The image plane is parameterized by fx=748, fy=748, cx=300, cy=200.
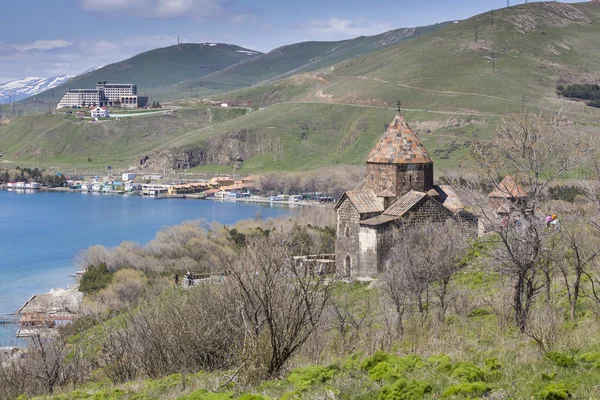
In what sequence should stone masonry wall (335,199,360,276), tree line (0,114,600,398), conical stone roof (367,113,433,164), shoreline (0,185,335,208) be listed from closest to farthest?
tree line (0,114,600,398), stone masonry wall (335,199,360,276), conical stone roof (367,113,433,164), shoreline (0,185,335,208)

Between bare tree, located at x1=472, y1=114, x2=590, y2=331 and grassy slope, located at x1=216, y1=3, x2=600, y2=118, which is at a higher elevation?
grassy slope, located at x1=216, y1=3, x2=600, y2=118

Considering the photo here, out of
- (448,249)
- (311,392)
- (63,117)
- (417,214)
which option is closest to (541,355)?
(311,392)

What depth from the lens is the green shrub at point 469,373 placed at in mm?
7168

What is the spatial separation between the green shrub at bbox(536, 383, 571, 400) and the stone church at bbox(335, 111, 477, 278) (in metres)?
15.3

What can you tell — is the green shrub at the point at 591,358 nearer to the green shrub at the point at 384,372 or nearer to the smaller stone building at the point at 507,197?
the green shrub at the point at 384,372

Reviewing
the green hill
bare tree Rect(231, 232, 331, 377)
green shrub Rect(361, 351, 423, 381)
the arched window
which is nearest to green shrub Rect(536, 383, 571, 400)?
green shrub Rect(361, 351, 423, 381)

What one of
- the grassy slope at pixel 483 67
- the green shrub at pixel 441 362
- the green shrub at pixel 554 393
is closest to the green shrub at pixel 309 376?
the green shrub at pixel 441 362

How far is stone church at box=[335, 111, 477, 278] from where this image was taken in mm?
21922

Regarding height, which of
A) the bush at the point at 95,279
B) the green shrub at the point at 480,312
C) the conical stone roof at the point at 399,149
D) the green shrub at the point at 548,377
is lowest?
the bush at the point at 95,279

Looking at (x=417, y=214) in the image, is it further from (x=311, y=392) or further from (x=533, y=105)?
(x=533, y=105)

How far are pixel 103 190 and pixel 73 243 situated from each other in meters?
46.7

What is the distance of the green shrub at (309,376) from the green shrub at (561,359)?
2203mm

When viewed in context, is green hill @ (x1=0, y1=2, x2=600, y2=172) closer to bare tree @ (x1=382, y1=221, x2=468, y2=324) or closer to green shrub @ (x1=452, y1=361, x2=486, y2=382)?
bare tree @ (x1=382, y1=221, x2=468, y2=324)

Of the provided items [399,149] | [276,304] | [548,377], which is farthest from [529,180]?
[399,149]
